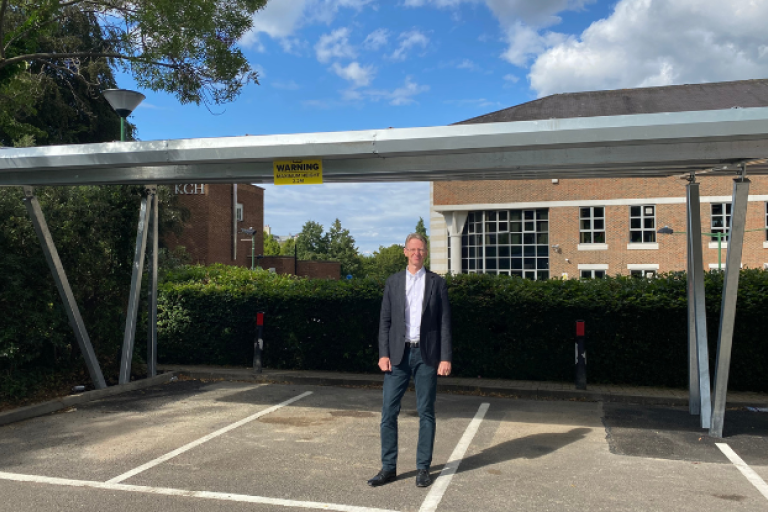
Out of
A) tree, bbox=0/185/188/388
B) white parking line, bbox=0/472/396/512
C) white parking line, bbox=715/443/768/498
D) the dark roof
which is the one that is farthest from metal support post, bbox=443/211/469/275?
white parking line, bbox=0/472/396/512

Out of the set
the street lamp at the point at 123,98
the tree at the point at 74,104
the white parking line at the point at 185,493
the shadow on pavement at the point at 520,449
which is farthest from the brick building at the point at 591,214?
the white parking line at the point at 185,493

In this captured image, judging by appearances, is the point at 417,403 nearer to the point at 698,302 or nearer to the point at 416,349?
the point at 416,349

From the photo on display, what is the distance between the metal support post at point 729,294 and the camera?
5996mm

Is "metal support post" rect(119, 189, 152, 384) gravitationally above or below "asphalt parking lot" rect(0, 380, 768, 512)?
above

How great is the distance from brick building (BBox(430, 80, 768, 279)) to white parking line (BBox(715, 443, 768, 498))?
89.7 ft

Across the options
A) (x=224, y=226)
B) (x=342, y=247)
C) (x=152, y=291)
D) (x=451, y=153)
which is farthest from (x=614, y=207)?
(x=342, y=247)

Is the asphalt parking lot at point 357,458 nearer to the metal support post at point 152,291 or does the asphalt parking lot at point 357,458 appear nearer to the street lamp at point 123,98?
the metal support post at point 152,291

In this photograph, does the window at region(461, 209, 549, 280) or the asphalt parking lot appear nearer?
the asphalt parking lot

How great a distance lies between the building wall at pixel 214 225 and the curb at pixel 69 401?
97.4 ft

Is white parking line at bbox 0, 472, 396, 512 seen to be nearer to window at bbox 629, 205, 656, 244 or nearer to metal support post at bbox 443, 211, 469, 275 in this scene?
metal support post at bbox 443, 211, 469, 275

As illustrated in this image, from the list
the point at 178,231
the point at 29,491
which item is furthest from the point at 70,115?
the point at 29,491

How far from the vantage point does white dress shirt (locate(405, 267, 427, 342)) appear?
4.72m

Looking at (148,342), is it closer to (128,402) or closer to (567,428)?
(128,402)

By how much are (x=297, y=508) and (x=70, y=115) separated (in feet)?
79.5
